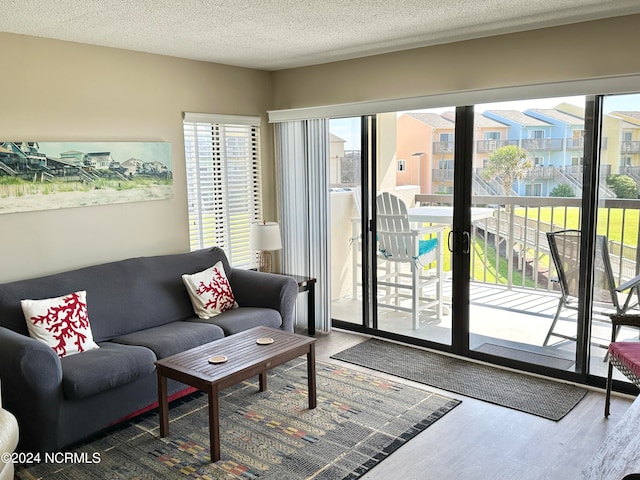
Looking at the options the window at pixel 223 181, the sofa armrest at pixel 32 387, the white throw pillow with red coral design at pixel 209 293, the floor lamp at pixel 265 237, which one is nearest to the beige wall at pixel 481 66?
the window at pixel 223 181

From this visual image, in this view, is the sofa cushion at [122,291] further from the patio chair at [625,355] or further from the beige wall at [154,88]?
the patio chair at [625,355]

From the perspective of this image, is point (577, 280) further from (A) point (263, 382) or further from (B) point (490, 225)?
(A) point (263, 382)

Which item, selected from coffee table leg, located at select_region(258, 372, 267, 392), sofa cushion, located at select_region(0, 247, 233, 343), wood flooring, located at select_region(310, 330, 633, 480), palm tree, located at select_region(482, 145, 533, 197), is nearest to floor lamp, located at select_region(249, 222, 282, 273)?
sofa cushion, located at select_region(0, 247, 233, 343)

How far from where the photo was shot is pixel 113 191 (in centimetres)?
412

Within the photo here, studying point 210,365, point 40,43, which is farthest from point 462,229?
point 40,43

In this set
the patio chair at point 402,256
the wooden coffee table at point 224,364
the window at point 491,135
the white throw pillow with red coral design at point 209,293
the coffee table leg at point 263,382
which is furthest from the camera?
the patio chair at point 402,256

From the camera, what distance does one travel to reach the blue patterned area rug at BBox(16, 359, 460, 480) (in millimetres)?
2877

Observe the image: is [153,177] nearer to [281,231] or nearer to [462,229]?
[281,231]

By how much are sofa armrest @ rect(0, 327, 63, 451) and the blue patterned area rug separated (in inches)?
7.5

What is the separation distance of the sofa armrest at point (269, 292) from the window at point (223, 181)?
623mm

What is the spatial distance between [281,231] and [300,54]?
1.67 metres

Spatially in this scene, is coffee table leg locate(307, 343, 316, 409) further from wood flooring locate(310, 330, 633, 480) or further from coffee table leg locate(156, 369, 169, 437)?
coffee table leg locate(156, 369, 169, 437)

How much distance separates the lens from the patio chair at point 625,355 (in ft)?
9.95

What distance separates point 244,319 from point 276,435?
1055 mm
